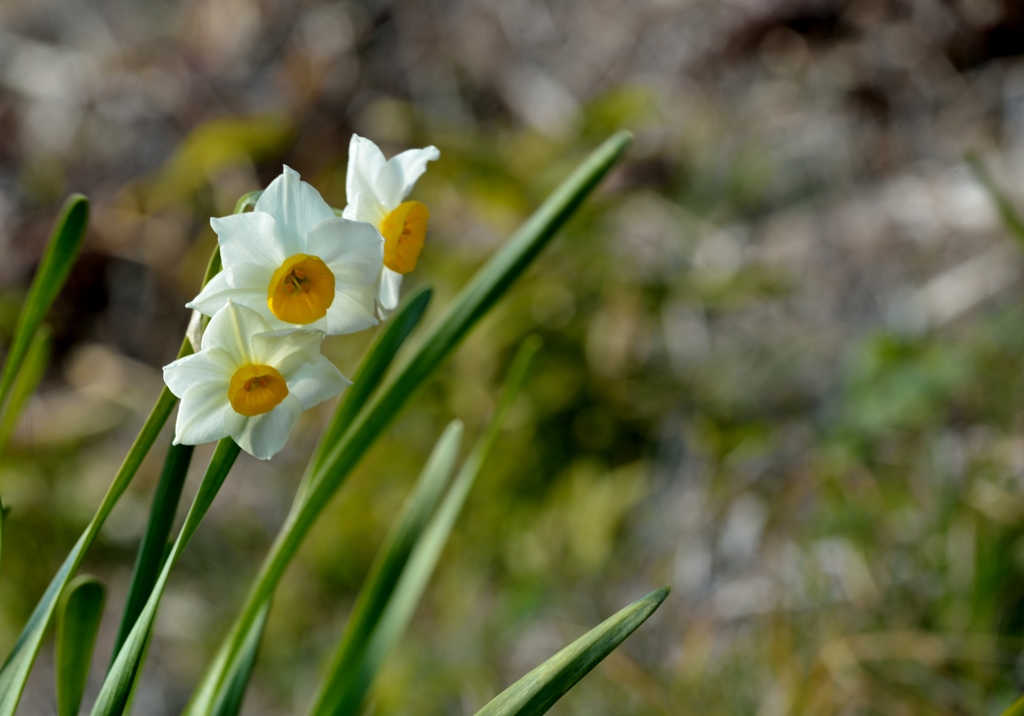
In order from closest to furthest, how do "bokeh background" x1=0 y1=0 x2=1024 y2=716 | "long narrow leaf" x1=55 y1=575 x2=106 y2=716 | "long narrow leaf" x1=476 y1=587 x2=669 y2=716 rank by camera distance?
"long narrow leaf" x1=476 y1=587 x2=669 y2=716
"long narrow leaf" x1=55 y1=575 x2=106 y2=716
"bokeh background" x1=0 y1=0 x2=1024 y2=716

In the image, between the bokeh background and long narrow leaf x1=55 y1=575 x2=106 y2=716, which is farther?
the bokeh background

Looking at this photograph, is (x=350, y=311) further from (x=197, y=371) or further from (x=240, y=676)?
(x=240, y=676)

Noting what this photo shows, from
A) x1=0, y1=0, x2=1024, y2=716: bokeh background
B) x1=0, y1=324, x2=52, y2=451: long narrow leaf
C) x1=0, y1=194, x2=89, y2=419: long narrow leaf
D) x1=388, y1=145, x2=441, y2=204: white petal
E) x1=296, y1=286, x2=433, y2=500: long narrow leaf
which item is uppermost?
x1=0, y1=194, x2=89, y2=419: long narrow leaf

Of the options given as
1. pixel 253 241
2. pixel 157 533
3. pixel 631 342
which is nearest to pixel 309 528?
pixel 157 533

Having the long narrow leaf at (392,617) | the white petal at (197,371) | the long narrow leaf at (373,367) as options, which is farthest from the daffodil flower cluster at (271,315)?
the long narrow leaf at (392,617)

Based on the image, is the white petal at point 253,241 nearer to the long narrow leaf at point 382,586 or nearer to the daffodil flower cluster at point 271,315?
the daffodil flower cluster at point 271,315

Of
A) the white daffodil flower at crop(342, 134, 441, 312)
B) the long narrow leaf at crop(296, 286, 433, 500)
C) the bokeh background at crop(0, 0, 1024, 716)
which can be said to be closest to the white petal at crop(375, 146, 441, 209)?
the white daffodil flower at crop(342, 134, 441, 312)

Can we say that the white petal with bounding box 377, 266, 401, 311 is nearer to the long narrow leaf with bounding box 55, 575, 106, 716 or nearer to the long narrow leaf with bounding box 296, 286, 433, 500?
the long narrow leaf with bounding box 296, 286, 433, 500
